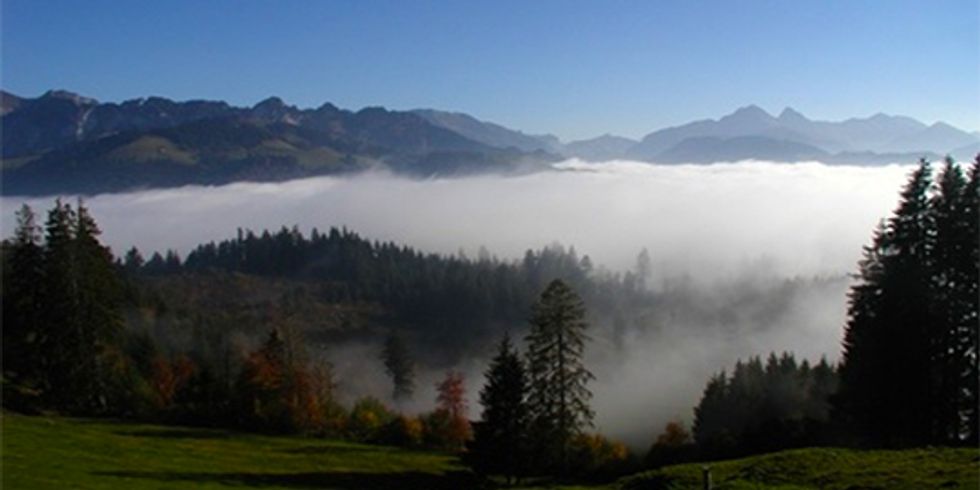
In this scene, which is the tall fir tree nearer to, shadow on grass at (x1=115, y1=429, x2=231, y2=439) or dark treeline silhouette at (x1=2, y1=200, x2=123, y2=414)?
shadow on grass at (x1=115, y1=429, x2=231, y2=439)

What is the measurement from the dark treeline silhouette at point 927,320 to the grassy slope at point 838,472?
12575 millimetres

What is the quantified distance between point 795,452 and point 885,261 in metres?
18.2

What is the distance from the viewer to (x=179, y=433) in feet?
220

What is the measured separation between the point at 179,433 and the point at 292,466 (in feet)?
55.8

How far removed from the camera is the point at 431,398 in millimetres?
174375

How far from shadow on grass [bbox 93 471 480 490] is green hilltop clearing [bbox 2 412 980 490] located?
0.08 meters

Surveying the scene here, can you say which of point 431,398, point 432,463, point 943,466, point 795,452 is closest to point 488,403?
point 432,463

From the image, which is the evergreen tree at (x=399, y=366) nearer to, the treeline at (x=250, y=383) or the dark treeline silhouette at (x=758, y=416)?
the treeline at (x=250, y=383)

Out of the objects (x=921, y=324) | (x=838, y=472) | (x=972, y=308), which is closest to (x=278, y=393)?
(x=921, y=324)

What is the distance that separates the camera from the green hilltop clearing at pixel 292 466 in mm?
31062

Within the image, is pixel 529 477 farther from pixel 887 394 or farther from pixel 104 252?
pixel 104 252

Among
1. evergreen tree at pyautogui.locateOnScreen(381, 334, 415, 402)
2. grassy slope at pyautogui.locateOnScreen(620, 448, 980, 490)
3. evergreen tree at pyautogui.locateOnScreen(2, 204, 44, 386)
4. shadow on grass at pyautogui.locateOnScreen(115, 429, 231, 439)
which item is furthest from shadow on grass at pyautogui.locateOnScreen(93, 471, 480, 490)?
evergreen tree at pyautogui.locateOnScreen(381, 334, 415, 402)

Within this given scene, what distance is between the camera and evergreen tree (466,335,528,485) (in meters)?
54.9

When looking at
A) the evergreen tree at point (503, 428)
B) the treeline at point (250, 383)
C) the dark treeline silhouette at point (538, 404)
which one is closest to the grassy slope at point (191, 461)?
the evergreen tree at point (503, 428)
